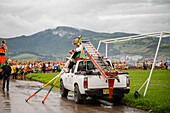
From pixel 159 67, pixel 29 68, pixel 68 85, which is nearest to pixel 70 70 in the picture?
pixel 68 85

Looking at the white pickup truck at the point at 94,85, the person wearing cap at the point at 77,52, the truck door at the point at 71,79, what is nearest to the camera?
the white pickup truck at the point at 94,85

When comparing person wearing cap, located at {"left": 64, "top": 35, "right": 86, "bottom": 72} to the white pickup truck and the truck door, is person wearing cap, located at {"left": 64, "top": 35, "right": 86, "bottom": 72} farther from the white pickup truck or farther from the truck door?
the white pickup truck

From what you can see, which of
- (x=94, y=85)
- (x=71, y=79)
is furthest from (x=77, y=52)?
(x=94, y=85)

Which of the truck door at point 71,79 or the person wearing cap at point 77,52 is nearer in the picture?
the truck door at point 71,79

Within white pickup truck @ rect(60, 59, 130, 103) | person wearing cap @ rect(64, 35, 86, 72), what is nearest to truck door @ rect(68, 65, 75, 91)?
white pickup truck @ rect(60, 59, 130, 103)

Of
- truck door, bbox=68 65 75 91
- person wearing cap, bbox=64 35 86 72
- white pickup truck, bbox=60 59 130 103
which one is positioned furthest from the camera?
person wearing cap, bbox=64 35 86 72

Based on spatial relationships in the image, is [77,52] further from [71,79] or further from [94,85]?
[94,85]

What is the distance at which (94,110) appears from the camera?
998cm

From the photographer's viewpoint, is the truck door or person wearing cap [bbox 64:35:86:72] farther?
person wearing cap [bbox 64:35:86:72]

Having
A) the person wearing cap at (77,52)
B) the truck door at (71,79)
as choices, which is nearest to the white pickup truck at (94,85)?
the truck door at (71,79)

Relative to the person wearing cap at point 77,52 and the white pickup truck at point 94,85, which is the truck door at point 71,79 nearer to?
the white pickup truck at point 94,85

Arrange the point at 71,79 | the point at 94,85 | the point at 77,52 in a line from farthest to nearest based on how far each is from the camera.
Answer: the point at 77,52, the point at 71,79, the point at 94,85

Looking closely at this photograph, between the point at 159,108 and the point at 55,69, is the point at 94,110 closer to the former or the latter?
the point at 159,108

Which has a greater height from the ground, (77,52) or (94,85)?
(77,52)
